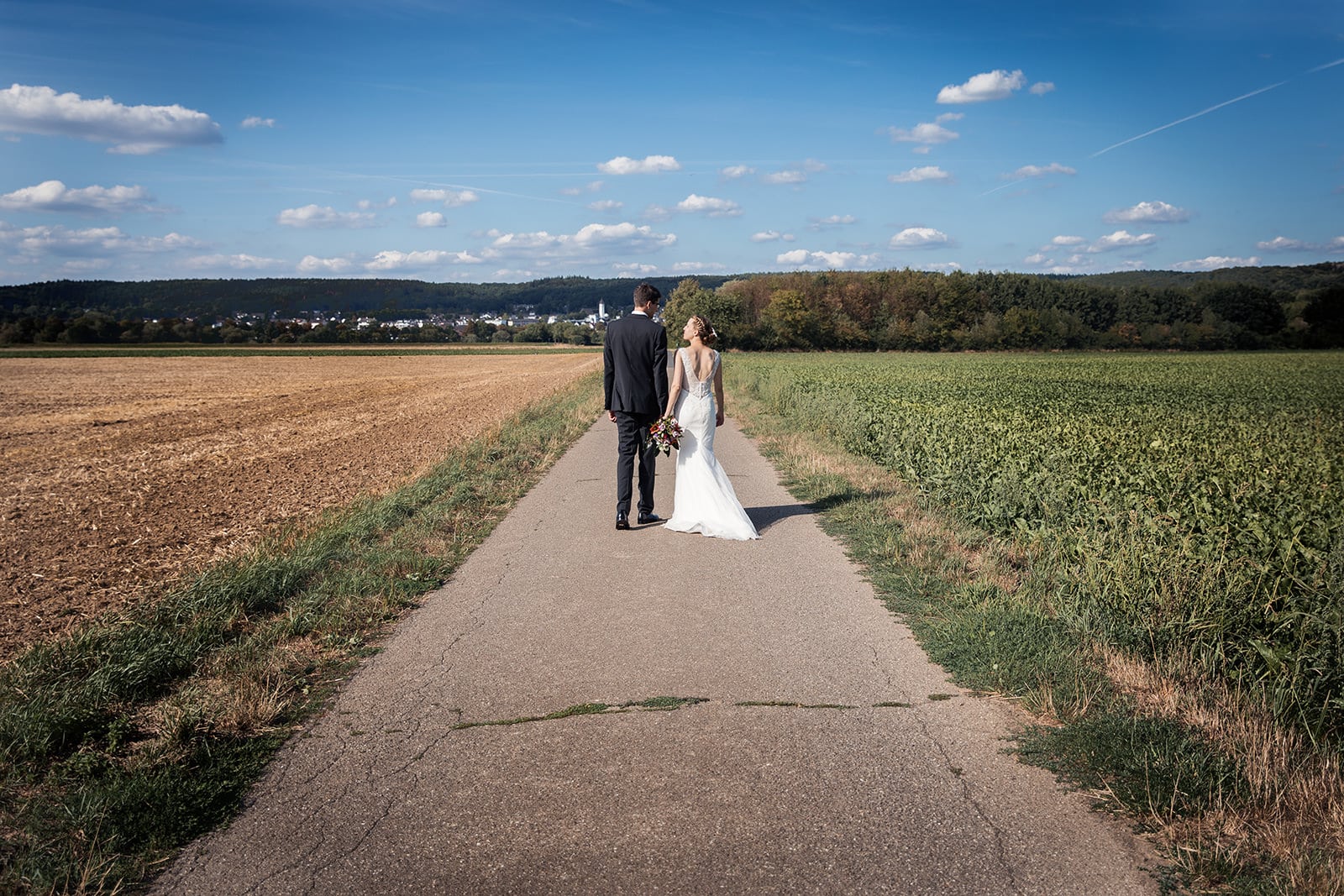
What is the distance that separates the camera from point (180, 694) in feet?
14.6

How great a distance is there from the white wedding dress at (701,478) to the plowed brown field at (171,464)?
466 centimetres

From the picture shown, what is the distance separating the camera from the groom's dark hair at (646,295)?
8516mm

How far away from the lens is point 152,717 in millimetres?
4234

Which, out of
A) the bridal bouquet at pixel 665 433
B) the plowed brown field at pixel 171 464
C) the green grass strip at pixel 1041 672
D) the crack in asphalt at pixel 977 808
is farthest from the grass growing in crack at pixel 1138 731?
the plowed brown field at pixel 171 464

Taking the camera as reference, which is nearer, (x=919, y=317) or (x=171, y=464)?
(x=171, y=464)

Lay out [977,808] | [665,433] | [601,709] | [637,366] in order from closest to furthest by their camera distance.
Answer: [977,808]
[601,709]
[665,433]
[637,366]

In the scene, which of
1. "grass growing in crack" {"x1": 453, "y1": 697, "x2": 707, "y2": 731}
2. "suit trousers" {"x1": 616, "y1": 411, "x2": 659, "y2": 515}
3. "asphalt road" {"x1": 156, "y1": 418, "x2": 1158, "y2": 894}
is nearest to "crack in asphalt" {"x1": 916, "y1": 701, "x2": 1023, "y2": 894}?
"asphalt road" {"x1": 156, "y1": 418, "x2": 1158, "y2": 894}

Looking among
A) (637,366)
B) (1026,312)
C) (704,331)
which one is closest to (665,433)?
(637,366)

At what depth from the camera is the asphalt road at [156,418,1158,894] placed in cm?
289

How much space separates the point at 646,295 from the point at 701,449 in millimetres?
1679

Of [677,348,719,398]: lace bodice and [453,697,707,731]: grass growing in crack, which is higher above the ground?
[677,348,719,398]: lace bodice

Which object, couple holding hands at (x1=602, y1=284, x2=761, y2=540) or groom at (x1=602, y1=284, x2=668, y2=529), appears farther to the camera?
groom at (x1=602, y1=284, x2=668, y2=529)

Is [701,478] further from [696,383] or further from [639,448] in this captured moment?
[696,383]

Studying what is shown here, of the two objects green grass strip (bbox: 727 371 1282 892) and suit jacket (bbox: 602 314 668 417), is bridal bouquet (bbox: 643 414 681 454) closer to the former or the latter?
suit jacket (bbox: 602 314 668 417)
